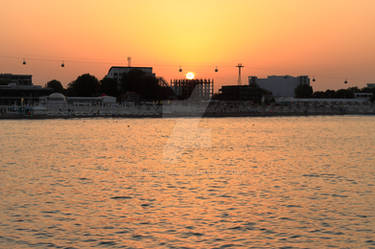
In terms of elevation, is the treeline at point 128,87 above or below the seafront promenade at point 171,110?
above

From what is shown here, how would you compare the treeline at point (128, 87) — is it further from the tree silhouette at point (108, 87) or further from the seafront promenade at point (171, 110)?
the seafront promenade at point (171, 110)

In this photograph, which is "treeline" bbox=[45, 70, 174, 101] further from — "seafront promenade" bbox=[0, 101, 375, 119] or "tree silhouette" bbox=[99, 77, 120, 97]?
"seafront promenade" bbox=[0, 101, 375, 119]

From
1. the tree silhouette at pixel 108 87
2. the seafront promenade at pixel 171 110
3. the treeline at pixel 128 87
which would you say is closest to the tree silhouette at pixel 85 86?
the treeline at pixel 128 87

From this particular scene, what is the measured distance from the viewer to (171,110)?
141m

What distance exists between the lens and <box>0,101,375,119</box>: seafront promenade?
115250 millimetres

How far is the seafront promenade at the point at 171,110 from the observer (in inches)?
4537

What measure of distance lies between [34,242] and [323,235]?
793cm

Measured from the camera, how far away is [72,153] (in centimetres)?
4122

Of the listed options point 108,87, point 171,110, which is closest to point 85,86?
point 108,87

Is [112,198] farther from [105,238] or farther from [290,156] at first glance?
[290,156]

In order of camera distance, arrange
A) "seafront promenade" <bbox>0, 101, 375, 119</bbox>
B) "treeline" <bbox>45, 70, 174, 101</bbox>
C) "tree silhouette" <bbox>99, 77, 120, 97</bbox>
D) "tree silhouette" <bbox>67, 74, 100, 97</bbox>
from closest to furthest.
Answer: "seafront promenade" <bbox>0, 101, 375, 119</bbox> → "treeline" <bbox>45, 70, 174, 101</bbox> → "tree silhouette" <bbox>67, 74, 100, 97</bbox> → "tree silhouette" <bbox>99, 77, 120, 97</bbox>

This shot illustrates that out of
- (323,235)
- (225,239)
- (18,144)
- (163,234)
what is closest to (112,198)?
(163,234)

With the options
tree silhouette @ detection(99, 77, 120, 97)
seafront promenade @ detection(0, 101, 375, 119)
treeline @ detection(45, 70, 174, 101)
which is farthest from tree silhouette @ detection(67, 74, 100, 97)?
seafront promenade @ detection(0, 101, 375, 119)

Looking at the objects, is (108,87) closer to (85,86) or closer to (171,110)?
(85,86)
